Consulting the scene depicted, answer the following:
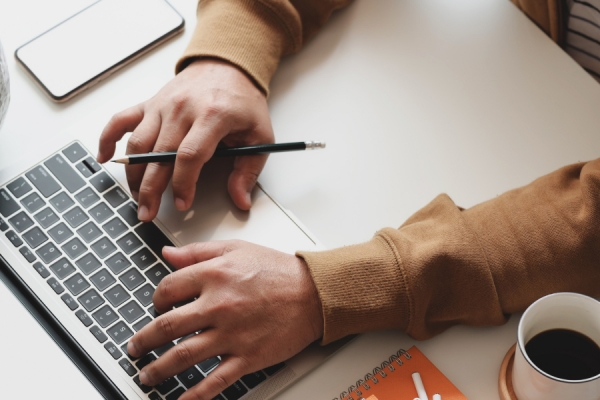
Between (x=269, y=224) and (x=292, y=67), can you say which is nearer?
(x=269, y=224)

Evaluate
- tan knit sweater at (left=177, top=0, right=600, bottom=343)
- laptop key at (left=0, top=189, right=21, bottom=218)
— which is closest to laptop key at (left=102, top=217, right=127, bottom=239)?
laptop key at (left=0, top=189, right=21, bottom=218)

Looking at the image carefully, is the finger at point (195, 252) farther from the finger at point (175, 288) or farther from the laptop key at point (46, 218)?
the laptop key at point (46, 218)

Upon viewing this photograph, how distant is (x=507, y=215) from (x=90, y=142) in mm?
486

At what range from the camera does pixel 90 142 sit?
830 millimetres

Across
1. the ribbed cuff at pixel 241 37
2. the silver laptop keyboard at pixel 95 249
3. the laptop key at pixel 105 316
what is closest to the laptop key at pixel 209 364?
the silver laptop keyboard at pixel 95 249

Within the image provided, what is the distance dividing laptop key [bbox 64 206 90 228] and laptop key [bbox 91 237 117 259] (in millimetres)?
34

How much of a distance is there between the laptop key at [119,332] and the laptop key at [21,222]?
0.16 m

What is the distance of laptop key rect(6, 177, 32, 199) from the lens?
783mm

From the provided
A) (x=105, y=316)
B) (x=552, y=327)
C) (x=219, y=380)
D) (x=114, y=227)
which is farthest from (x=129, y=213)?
(x=552, y=327)

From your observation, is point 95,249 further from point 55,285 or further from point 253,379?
point 253,379

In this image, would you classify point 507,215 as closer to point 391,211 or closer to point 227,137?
point 391,211

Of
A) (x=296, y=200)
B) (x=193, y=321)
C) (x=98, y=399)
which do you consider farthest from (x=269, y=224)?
(x=98, y=399)

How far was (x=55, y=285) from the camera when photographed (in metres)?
0.73

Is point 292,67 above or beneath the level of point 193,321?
above
